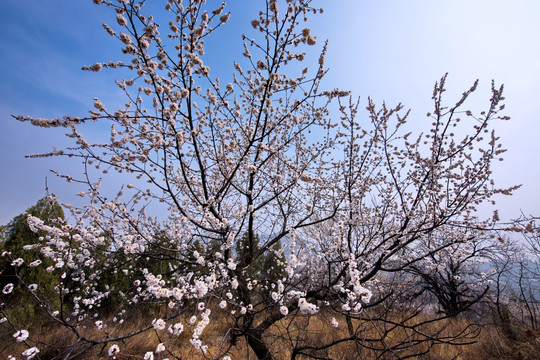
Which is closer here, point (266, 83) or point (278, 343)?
point (266, 83)

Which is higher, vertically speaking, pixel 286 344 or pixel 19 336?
pixel 19 336

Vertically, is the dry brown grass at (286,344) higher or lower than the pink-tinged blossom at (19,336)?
lower

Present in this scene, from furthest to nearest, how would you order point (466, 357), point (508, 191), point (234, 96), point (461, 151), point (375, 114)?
point (466, 357)
point (375, 114)
point (461, 151)
point (508, 191)
point (234, 96)

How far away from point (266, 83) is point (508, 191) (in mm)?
4307

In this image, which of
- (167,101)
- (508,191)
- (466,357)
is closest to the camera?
(167,101)

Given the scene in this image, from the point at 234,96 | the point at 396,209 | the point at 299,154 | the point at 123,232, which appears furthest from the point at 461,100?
the point at 123,232

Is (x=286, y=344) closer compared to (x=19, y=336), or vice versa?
(x=19, y=336)

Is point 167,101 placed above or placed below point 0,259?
above

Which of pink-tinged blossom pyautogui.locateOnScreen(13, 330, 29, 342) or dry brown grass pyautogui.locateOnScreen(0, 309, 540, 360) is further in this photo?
dry brown grass pyautogui.locateOnScreen(0, 309, 540, 360)

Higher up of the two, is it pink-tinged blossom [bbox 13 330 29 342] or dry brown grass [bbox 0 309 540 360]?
pink-tinged blossom [bbox 13 330 29 342]

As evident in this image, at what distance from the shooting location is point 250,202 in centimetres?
372

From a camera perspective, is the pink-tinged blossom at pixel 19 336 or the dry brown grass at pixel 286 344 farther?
the dry brown grass at pixel 286 344

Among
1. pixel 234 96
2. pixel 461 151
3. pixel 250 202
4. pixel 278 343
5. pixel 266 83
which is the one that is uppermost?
pixel 234 96

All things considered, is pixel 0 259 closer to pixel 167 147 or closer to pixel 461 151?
pixel 167 147
